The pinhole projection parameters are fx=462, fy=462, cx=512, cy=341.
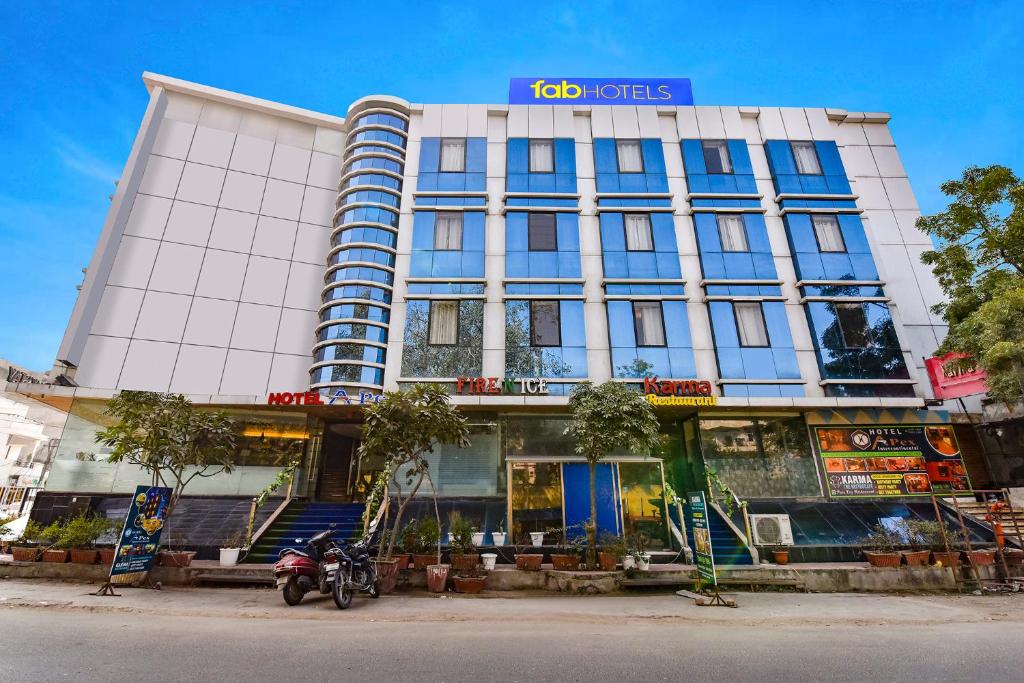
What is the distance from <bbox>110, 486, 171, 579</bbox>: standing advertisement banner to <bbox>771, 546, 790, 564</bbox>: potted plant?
15.7 meters

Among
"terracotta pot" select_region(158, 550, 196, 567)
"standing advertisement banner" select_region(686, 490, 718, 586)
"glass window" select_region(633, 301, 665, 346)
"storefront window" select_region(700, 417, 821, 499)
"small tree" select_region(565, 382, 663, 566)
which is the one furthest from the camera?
"glass window" select_region(633, 301, 665, 346)

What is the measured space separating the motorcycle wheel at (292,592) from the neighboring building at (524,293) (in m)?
6.53

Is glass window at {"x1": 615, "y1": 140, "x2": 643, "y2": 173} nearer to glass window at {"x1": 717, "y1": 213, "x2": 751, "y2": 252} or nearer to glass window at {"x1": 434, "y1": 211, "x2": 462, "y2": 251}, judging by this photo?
glass window at {"x1": 717, "y1": 213, "x2": 751, "y2": 252}

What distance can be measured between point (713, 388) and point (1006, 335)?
7.98 metres

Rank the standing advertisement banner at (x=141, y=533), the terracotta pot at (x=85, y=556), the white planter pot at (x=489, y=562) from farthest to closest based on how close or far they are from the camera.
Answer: the white planter pot at (x=489, y=562) → the terracotta pot at (x=85, y=556) → the standing advertisement banner at (x=141, y=533)

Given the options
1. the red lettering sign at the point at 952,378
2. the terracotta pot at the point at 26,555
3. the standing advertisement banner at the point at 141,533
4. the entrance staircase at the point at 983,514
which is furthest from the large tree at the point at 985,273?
the terracotta pot at the point at 26,555

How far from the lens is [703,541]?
10023 millimetres

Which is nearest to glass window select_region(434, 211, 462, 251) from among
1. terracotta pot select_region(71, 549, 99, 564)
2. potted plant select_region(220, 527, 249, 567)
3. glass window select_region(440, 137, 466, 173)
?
glass window select_region(440, 137, 466, 173)

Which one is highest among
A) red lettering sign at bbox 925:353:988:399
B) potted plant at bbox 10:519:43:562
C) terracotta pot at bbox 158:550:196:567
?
red lettering sign at bbox 925:353:988:399

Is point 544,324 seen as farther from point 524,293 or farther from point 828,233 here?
point 828,233

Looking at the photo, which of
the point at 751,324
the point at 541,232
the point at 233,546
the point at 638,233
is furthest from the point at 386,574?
the point at 638,233

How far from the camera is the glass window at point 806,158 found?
20562mm

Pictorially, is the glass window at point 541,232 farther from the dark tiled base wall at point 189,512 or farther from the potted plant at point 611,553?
the dark tiled base wall at point 189,512

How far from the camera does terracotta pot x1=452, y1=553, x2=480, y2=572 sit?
11273mm
